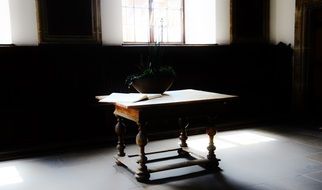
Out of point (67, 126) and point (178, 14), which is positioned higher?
point (178, 14)

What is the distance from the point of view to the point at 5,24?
4.70 m

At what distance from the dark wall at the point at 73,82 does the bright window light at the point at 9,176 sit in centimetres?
66

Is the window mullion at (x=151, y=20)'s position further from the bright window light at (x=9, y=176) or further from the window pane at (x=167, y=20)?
the bright window light at (x=9, y=176)

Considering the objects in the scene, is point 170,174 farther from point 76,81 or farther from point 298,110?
point 298,110

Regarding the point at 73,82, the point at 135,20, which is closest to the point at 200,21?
the point at 135,20

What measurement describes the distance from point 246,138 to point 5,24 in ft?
12.1

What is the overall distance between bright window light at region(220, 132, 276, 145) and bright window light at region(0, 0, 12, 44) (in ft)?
10.9

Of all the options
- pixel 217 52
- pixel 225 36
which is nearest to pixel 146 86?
pixel 217 52

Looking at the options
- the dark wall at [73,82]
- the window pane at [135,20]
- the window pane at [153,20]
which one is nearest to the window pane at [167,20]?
the window pane at [153,20]

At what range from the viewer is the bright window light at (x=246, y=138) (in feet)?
16.2

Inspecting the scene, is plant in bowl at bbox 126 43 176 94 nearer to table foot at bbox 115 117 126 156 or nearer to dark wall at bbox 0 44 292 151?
table foot at bbox 115 117 126 156

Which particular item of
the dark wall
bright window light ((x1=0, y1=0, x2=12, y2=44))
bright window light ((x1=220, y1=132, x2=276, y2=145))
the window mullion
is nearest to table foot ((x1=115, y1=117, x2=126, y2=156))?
the dark wall

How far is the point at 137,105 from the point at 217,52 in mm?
3159

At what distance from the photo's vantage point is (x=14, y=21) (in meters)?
4.57
